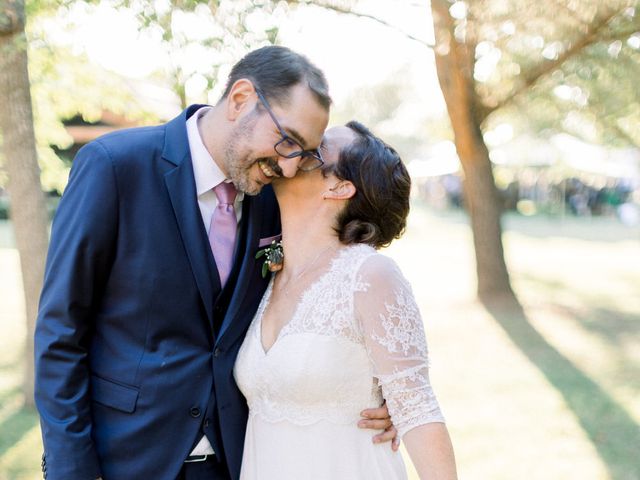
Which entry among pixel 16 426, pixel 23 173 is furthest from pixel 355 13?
pixel 16 426

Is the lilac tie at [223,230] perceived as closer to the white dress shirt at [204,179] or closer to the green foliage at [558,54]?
the white dress shirt at [204,179]

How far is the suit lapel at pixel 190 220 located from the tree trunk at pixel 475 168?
8.04 meters

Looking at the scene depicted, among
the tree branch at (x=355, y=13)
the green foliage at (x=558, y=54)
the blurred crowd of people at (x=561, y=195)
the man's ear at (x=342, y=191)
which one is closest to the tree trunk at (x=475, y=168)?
the green foliage at (x=558, y=54)

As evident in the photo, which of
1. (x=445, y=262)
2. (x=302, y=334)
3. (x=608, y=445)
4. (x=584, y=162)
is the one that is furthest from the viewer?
(x=584, y=162)

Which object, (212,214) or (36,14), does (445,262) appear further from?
(212,214)

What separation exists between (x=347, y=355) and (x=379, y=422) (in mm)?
280

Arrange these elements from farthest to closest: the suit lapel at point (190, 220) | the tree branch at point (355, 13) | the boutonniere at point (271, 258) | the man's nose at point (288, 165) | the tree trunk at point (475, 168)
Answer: the tree trunk at point (475, 168), the tree branch at point (355, 13), the boutonniere at point (271, 258), the man's nose at point (288, 165), the suit lapel at point (190, 220)

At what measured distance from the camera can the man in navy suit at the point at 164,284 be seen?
236 centimetres

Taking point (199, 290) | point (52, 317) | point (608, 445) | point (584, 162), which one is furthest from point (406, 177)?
point (584, 162)

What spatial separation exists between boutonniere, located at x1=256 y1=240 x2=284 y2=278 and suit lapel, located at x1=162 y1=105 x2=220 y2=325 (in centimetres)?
22

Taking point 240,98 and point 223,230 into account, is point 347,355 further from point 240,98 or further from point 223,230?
point 240,98

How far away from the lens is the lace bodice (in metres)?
2.39

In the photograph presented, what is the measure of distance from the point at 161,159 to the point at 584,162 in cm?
3195

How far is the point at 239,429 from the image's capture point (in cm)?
268
